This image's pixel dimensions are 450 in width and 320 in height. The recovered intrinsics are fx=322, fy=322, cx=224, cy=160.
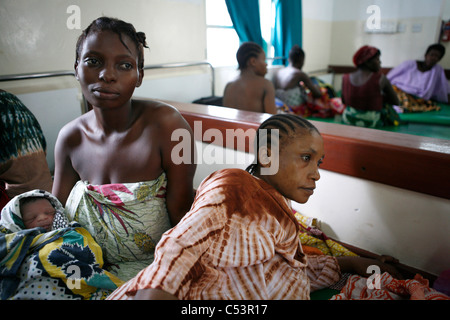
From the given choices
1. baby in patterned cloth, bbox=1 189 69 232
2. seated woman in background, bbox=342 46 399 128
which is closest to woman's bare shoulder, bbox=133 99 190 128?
→ baby in patterned cloth, bbox=1 189 69 232

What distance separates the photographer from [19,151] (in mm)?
1535

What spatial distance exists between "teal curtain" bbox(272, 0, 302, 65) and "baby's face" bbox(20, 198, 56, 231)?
514cm

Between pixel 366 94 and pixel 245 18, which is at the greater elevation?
pixel 245 18

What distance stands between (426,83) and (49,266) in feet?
19.5

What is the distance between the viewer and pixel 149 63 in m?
3.45

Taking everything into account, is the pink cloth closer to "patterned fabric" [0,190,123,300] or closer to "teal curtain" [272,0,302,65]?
"teal curtain" [272,0,302,65]

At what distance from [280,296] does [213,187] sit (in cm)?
35

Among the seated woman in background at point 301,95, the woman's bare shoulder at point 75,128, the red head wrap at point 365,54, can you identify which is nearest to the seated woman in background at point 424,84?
the seated woman in background at point 301,95

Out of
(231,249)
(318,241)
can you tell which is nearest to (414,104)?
(318,241)

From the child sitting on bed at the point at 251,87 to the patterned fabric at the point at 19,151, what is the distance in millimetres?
1780

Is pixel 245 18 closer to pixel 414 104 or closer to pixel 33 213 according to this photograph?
pixel 414 104

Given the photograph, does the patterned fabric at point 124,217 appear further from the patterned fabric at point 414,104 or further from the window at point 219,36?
the patterned fabric at point 414,104
